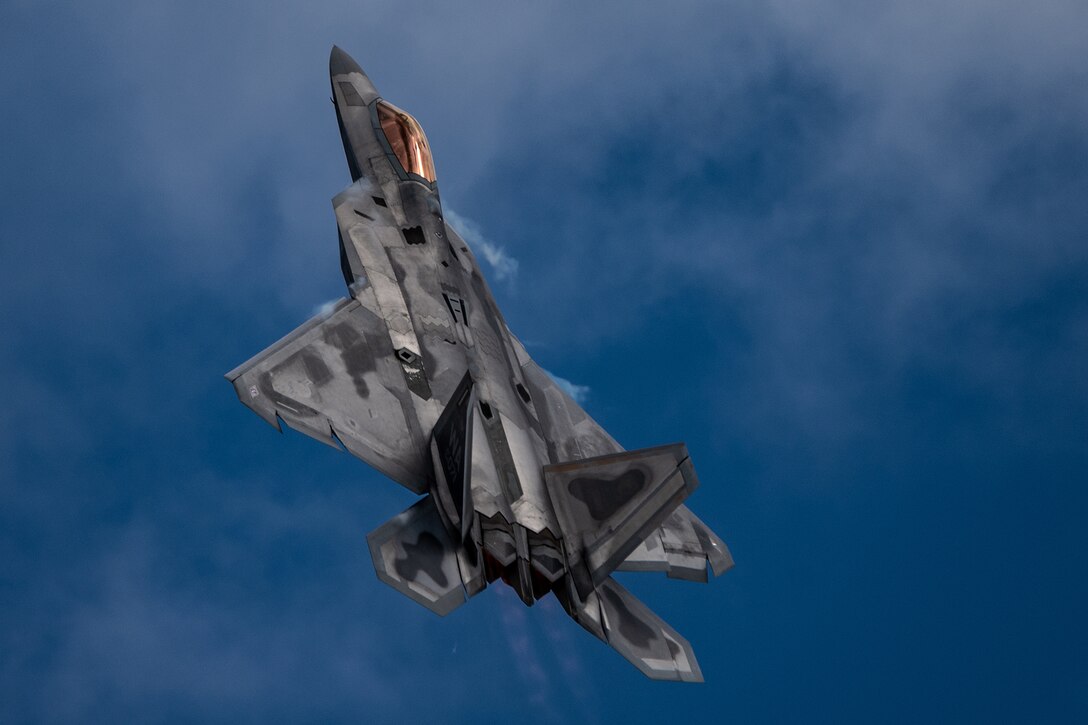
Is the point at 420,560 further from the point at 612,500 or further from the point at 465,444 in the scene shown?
the point at 612,500

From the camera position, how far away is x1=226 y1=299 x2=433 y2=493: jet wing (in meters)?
24.6

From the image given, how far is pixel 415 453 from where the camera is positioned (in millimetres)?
25172

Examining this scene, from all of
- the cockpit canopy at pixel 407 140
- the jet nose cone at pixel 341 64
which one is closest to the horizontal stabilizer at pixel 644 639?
the cockpit canopy at pixel 407 140

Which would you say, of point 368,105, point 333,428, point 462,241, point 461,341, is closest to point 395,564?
point 333,428

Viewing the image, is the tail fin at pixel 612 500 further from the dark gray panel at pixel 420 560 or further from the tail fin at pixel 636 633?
the dark gray panel at pixel 420 560

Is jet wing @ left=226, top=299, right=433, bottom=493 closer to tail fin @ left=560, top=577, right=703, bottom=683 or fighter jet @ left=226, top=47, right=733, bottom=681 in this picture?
fighter jet @ left=226, top=47, right=733, bottom=681

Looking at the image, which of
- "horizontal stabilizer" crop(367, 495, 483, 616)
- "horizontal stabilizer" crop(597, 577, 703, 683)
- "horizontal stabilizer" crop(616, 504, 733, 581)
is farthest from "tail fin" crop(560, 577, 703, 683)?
"horizontal stabilizer" crop(367, 495, 483, 616)

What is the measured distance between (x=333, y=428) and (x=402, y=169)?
7567 millimetres

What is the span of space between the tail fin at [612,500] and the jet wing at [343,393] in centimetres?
244

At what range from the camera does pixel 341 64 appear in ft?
108

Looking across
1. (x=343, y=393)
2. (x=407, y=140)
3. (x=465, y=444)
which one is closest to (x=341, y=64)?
(x=407, y=140)

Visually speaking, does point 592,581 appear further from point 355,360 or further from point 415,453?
point 355,360

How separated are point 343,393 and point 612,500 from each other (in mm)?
4824

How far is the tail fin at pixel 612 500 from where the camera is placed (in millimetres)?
23078
